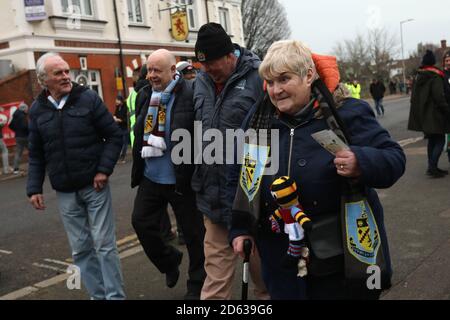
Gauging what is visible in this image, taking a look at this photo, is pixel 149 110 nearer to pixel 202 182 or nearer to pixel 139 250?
pixel 202 182

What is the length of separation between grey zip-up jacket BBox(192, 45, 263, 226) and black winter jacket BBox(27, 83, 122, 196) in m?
0.84

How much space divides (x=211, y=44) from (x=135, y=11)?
20091 millimetres

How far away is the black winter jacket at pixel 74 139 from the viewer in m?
3.73

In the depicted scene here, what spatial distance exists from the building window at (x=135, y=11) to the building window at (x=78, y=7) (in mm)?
2281

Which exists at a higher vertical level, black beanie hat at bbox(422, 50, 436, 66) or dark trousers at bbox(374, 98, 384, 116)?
black beanie hat at bbox(422, 50, 436, 66)

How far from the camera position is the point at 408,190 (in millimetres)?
7016

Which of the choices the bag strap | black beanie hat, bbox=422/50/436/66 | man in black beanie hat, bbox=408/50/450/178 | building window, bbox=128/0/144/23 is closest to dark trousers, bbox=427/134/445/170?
man in black beanie hat, bbox=408/50/450/178

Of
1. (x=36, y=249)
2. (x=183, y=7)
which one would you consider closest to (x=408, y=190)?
(x=36, y=249)

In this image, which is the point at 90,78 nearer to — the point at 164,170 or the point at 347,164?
the point at 164,170

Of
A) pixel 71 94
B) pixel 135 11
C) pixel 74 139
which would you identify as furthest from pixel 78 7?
pixel 74 139

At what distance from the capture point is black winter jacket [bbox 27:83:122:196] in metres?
3.73

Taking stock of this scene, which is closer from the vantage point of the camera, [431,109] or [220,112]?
[220,112]

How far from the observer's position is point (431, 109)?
7.63 meters

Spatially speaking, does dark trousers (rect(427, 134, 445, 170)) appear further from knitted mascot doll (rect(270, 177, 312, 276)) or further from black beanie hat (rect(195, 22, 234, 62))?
knitted mascot doll (rect(270, 177, 312, 276))
